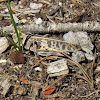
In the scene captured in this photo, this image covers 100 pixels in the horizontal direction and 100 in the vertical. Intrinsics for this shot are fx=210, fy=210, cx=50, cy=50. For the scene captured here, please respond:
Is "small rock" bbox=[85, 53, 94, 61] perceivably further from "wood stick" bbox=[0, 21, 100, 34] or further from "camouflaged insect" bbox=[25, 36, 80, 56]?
"wood stick" bbox=[0, 21, 100, 34]

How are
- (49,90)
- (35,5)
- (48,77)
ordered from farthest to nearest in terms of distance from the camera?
(35,5) < (48,77) < (49,90)

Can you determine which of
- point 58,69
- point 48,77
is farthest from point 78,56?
point 48,77

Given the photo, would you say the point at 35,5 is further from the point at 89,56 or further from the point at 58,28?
the point at 89,56

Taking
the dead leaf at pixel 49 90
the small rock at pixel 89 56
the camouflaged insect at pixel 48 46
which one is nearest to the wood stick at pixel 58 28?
the camouflaged insect at pixel 48 46

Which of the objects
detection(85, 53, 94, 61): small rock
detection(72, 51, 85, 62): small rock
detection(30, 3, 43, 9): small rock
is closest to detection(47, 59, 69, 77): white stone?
detection(72, 51, 85, 62): small rock

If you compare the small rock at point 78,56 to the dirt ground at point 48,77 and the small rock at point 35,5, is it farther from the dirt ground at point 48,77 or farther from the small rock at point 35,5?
the small rock at point 35,5

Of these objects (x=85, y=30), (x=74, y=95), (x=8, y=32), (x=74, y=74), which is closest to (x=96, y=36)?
(x=85, y=30)

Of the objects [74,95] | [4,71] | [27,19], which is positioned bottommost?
[74,95]

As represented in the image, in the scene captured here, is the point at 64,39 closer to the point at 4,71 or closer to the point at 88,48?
the point at 88,48

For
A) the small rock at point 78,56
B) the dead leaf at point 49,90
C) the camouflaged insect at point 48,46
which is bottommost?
the dead leaf at point 49,90
